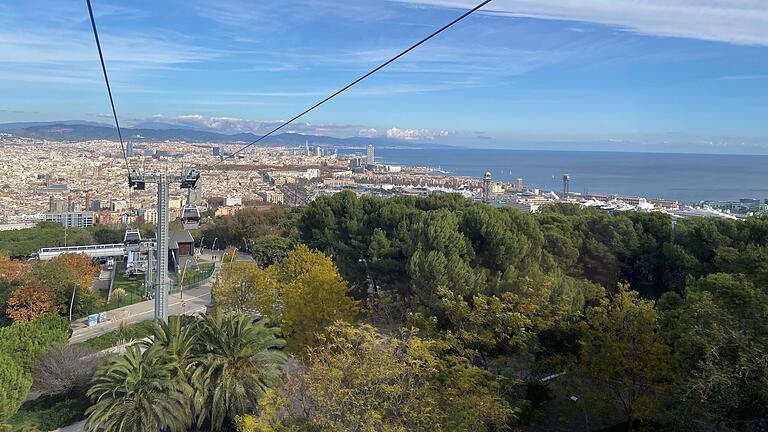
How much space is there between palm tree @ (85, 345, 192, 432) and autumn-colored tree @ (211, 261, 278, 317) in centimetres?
450

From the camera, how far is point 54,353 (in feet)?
34.4

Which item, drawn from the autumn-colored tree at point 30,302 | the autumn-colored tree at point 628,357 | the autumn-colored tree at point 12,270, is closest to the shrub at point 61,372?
the autumn-colored tree at point 30,302

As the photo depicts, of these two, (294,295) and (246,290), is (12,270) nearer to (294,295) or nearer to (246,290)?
(246,290)

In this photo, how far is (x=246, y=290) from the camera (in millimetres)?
13055

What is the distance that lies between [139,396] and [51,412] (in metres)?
3.56

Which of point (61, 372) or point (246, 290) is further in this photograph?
point (246, 290)

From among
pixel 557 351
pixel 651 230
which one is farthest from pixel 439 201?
pixel 557 351

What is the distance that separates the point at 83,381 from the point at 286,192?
141ft

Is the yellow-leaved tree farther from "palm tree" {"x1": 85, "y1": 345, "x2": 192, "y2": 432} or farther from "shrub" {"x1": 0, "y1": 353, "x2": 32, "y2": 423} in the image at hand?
"shrub" {"x1": 0, "y1": 353, "x2": 32, "y2": 423}

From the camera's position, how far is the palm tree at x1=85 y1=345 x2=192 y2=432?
7492 millimetres

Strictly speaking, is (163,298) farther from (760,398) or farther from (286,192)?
(286,192)

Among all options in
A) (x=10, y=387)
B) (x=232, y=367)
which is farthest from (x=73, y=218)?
(x=232, y=367)

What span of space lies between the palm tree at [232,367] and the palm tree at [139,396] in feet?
1.12

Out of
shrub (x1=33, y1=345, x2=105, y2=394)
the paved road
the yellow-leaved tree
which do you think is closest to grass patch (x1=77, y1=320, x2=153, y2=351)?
the paved road
